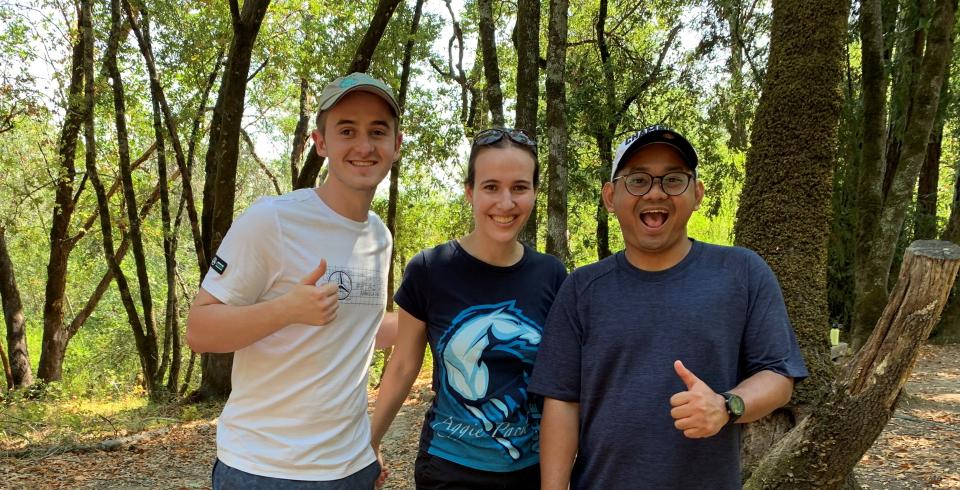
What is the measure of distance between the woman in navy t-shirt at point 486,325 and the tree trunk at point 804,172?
2.35 m

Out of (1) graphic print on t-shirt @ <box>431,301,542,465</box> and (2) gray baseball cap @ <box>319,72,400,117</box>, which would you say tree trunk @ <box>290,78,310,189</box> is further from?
(1) graphic print on t-shirt @ <box>431,301,542,465</box>

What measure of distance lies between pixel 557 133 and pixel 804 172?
119 inches

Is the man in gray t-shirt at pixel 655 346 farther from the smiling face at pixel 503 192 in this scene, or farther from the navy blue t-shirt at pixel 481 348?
the smiling face at pixel 503 192

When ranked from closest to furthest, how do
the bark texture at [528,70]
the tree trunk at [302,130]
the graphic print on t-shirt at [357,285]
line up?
the graphic print on t-shirt at [357,285]
the bark texture at [528,70]
the tree trunk at [302,130]

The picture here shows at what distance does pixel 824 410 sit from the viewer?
3061 millimetres

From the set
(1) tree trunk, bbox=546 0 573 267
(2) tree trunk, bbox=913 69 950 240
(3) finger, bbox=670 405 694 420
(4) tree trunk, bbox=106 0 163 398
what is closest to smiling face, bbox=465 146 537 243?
(3) finger, bbox=670 405 694 420

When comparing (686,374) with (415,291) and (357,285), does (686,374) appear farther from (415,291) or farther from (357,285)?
(357,285)

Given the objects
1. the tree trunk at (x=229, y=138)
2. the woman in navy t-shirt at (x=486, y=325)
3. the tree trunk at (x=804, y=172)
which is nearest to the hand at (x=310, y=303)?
the woman in navy t-shirt at (x=486, y=325)

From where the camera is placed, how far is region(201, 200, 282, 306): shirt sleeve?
6.14 ft

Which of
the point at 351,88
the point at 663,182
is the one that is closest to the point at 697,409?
the point at 663,182

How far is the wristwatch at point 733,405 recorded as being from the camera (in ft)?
5.24

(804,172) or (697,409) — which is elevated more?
(804,172)

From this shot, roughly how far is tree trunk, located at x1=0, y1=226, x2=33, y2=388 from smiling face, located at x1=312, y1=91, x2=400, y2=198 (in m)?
13.6

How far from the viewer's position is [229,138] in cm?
829
